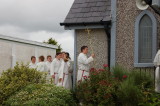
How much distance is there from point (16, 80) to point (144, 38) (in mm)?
4688

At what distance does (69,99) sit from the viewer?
11.5m

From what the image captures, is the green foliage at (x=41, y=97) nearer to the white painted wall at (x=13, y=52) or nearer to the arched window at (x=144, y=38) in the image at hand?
the arched window at (x=144, y=38)

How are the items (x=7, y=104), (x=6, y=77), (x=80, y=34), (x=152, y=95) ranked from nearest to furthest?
(x=152, y=95), (x=7, y=104), (x=6, y=77), (x=80, y=34)

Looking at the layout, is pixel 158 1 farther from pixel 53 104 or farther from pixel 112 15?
pixel 53 104

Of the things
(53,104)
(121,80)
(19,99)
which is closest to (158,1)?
(121,80)

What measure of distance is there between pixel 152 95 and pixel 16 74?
181 inches

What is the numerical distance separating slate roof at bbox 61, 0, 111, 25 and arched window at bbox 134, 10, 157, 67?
1231 mm

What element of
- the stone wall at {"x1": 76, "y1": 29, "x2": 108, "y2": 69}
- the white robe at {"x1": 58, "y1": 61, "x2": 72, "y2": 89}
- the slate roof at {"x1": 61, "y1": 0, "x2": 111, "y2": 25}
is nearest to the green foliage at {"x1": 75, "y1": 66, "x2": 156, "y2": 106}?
the stone wall at {"x1": 76, "y1": 29, "x2": 108, "y2": 69}

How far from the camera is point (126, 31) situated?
13.7 m

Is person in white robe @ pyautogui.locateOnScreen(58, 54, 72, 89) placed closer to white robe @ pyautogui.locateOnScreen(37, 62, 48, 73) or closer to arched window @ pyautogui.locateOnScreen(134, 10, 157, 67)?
white robe @ pyautogui.locateOnScreen(37, 62, 48, 73)

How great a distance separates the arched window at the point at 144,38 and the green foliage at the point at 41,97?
3.17 metres

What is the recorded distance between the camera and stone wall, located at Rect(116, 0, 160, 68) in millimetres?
13609

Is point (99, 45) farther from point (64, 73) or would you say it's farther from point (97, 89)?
point (97, 89)

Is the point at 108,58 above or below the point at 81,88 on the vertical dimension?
above
